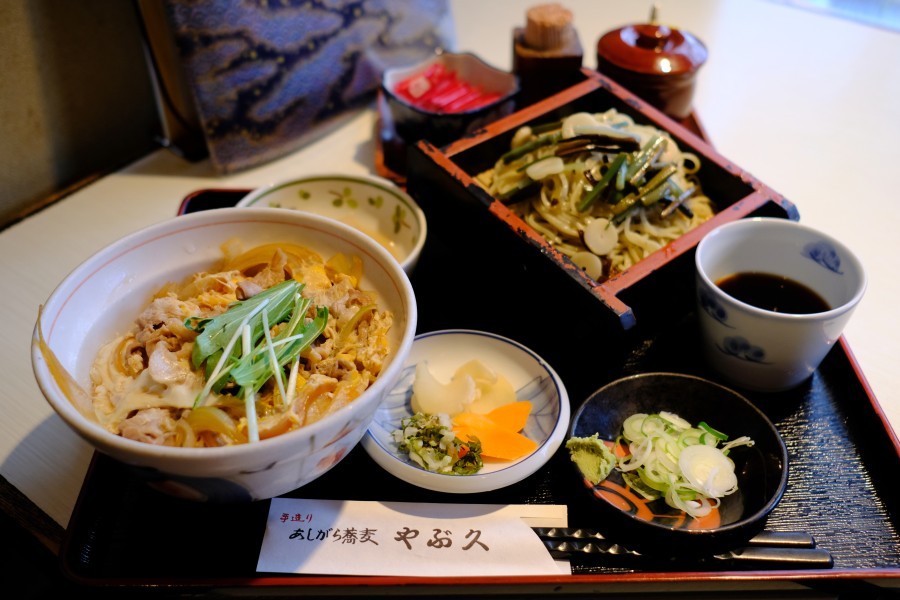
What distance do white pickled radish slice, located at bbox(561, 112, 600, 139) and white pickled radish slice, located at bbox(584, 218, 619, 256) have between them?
0.28 metres

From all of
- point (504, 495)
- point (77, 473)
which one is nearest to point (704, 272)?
point (504, 495)

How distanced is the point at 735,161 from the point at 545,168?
935 millimetres

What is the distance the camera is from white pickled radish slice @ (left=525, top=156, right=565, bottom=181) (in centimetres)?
163

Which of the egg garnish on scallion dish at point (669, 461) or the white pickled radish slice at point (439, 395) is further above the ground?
the white pickled radish slice at point (439, 395)

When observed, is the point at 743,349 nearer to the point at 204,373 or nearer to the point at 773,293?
the point at 773,293

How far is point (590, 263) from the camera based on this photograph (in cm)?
152

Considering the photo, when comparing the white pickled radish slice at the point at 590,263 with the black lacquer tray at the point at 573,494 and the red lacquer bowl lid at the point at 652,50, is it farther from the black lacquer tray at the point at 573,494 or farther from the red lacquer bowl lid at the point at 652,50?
the red lacquer bowl lid at the point at 652,50

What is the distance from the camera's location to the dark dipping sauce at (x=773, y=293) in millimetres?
1434

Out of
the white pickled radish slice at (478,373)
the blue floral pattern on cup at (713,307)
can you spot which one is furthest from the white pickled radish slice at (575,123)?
the white pickled radish slice at (478,373)

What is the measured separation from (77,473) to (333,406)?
0.60 meters

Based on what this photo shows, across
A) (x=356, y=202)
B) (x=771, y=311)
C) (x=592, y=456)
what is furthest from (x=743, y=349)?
(x=356, y=202)

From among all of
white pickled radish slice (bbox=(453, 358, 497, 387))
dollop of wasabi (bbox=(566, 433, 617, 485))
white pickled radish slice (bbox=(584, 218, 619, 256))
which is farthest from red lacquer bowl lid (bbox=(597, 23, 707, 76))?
dollop of wasabi (bbox=(566, 433, 617, 485))

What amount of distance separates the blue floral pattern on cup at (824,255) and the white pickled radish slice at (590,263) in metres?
0.44

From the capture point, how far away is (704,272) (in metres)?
1.44
